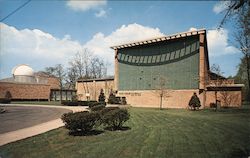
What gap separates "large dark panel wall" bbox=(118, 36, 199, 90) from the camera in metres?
36.8

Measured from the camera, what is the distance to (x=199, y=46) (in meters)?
35.9

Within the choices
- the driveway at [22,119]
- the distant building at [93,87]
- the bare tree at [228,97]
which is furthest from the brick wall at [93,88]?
the driveway at [22,119]

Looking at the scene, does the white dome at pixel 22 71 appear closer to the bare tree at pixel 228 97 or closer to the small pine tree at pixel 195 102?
the small pine tree at pixel 195 102

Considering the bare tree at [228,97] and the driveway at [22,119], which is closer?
the driveway at [22,119]

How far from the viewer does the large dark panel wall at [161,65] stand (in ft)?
121

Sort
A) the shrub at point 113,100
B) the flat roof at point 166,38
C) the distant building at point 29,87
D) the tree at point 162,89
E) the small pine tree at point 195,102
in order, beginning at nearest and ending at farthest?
the small pine tree at point 195,102 < the flat roof at point 166,38 < the tree at point 162,89 < the shrub at point 113,100 < the distant building at point 29,87

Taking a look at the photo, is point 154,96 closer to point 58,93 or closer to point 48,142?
point 48,142

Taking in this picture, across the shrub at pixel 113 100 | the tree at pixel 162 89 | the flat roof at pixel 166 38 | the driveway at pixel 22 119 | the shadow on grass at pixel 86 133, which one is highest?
the flat roof at pixel 166 38

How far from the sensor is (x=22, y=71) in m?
70.3

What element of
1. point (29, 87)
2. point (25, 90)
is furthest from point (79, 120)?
point (29, 87)

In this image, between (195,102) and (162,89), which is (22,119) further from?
(162,89)

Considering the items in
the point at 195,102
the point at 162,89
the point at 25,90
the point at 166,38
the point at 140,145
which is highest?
the point at 166,38

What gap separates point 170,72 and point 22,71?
155 feet

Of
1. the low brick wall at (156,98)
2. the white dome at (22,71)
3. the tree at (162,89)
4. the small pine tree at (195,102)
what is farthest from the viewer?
the white dome at (22,71)
